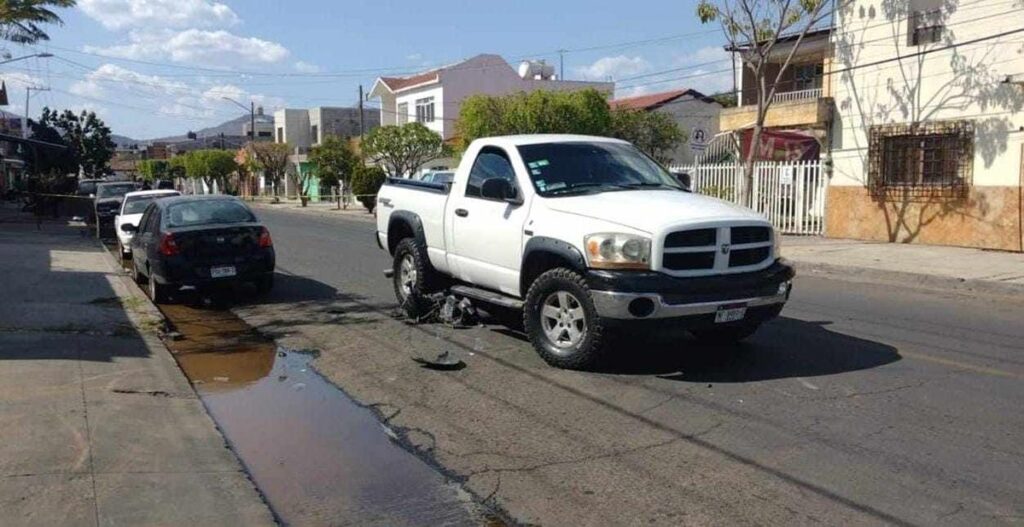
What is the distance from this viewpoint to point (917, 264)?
1572 cm

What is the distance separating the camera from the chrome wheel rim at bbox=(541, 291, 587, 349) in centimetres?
734

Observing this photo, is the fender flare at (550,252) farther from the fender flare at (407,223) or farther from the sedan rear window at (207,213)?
the sedan rear window at (207,213)

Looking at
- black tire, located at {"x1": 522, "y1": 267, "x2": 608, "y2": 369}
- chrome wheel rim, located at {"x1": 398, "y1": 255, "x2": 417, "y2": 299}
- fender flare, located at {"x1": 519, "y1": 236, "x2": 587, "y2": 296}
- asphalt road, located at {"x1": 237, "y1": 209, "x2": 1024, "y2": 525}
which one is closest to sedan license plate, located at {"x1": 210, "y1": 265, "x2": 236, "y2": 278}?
asphalt road, located at {"x1": 237, "y1": 209, "x2": 1024, "y2": 525}

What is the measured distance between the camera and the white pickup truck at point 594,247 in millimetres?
6914

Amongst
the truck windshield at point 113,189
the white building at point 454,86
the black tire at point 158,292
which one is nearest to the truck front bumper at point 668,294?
the black tire at point 158,292

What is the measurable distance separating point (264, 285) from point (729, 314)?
25.5 feet

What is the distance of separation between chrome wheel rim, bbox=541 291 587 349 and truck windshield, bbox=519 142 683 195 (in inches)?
39.5

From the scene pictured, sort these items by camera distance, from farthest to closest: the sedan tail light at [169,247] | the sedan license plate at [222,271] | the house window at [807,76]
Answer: the house window at [807,76]
the sedan license plate at [222,271]
the sedan tail light at [169,247]

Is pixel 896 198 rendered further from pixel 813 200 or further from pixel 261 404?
pixel 261 404

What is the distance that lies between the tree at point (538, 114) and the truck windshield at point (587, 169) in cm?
2429

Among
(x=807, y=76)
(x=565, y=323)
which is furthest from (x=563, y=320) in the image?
(x=807, y=76)

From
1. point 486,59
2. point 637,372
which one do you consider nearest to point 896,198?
point 637,372

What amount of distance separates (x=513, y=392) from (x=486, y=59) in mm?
49940

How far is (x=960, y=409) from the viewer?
6.21 metres
